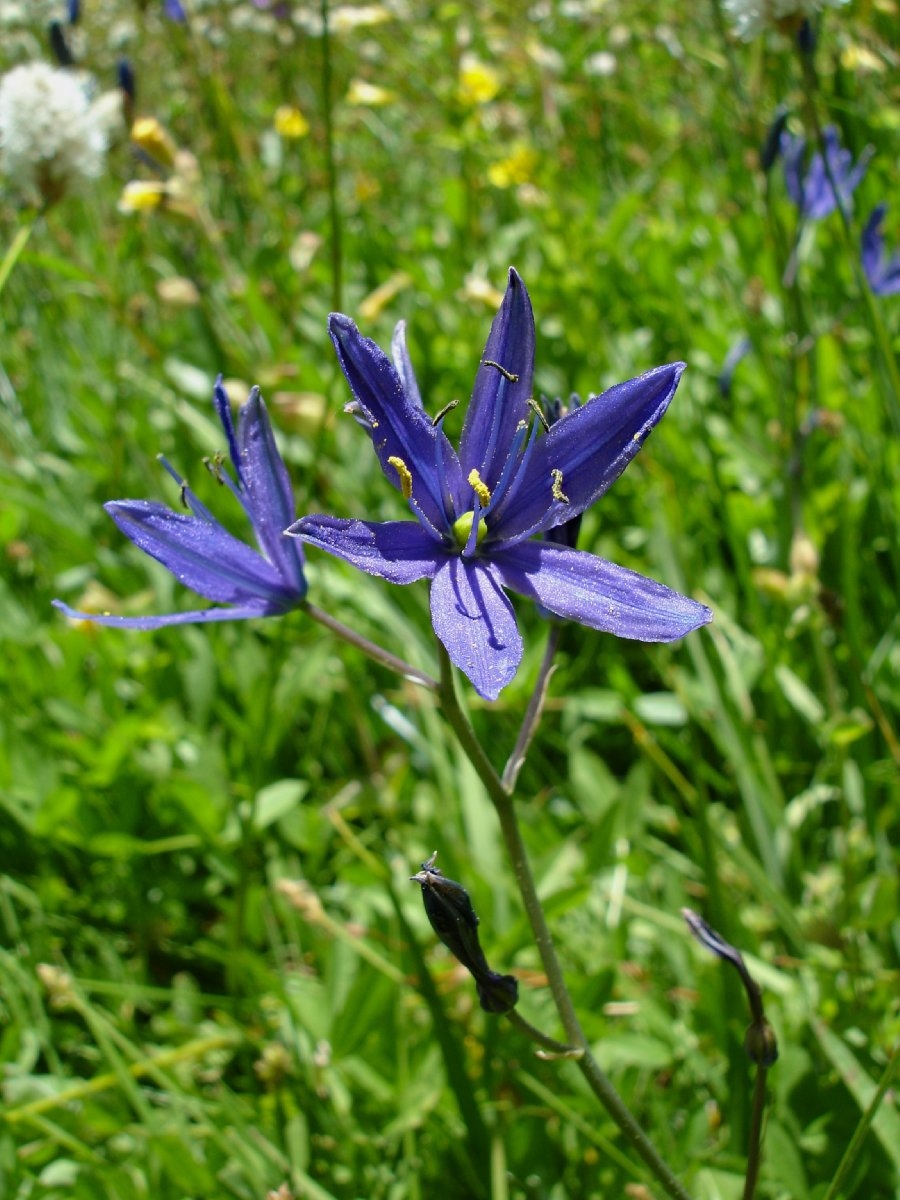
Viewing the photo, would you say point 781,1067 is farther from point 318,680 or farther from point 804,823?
point 318,680

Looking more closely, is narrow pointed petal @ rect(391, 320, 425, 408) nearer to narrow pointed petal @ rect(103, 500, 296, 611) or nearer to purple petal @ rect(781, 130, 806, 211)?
narrow pointed petal @ rect(103, 500, 296, 611)

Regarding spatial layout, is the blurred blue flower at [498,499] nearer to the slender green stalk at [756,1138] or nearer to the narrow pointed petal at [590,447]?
the narrow pointed petal at [590,447]

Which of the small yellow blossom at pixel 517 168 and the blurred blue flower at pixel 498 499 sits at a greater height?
the small yellow blossom at pixel 517 168

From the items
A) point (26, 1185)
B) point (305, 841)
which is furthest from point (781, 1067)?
point (26, 1185)

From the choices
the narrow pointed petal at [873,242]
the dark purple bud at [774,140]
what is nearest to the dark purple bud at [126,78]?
the dark purple bud at [774,140]

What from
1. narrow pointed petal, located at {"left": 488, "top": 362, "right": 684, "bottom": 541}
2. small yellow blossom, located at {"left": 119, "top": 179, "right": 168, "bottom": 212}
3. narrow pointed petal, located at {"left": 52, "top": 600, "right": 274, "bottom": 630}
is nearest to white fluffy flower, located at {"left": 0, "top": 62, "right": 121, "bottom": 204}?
small yellow blossom, located at {"left": 119, "top": 179, "right": 168, "bottom": 212}

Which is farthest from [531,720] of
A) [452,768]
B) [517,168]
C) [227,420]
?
[517,168]

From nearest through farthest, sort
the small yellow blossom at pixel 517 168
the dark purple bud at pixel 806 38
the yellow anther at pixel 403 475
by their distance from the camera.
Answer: the yellow anther at pixel 403 475 → the dark purple bud at pixel 806 38 → the small yellow blossom at pixel 517 168
